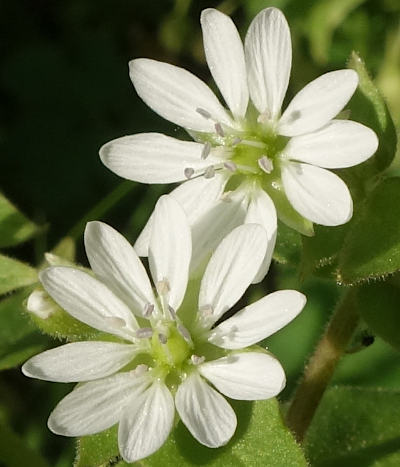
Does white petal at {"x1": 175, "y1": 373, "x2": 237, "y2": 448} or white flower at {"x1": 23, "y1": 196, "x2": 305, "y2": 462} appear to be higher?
white flower at {"x1": 23, "y1": 196, "x2": 305, "y2": 462}

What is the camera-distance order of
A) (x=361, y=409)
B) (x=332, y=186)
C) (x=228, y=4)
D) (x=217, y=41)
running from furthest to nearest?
1. (x=228, y=4)
2. (x=361, y=409)
3. (x=217, y=41)
4. (x=332, y=186)

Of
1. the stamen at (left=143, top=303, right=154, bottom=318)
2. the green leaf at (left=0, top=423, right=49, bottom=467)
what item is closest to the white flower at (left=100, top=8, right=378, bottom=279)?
the stamen at (left=143, top=303, right=154, bottom=318)

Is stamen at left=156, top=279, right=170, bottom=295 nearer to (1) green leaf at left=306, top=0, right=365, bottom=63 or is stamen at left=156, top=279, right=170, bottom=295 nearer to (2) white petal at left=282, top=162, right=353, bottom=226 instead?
(2) white petal at left=282, top=162, right=353, bottom=226

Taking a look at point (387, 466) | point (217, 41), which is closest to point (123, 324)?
point (217, 41)

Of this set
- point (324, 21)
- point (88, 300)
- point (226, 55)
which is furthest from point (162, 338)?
point (324, 21)

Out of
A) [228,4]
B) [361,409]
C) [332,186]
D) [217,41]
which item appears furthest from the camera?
[228,4]

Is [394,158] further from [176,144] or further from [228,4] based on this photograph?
[228,4]
